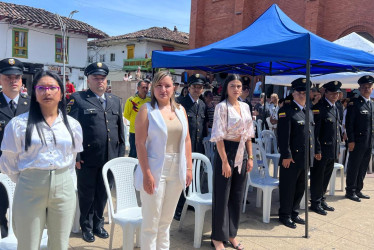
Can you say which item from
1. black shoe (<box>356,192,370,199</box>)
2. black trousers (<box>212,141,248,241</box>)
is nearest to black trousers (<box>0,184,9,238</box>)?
black trousers (<box>212,141,248,241</box>)

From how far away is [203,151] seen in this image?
5375 mm

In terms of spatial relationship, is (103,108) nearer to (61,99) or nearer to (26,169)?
(61,99)

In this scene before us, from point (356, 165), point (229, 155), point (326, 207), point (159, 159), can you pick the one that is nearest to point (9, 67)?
point (159, 159)

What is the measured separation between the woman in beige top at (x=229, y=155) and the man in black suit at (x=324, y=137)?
1924mm

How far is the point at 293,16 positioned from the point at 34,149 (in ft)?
54.6

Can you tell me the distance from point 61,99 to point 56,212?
818 mm

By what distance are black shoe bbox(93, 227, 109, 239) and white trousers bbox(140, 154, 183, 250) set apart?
118cm

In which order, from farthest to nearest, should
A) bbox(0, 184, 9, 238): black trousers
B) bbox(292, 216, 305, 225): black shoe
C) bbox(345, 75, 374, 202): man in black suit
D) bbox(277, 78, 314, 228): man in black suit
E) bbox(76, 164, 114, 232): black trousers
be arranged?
1. bbox(345, 75, 374, 202): man in black suit
2. bbox(292, 216, 305, 225): black shoe
3. bbox(277, 78, 314, 228): man in black suit
4. bbox(76, 164, 114, 232): black trousers
5. bbox(0, 184, 9, 238): black trousers

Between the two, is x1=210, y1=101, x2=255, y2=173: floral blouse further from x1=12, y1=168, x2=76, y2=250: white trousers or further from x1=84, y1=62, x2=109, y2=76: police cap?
x1=12, y1=168, x2=76, y2=250: white trousers

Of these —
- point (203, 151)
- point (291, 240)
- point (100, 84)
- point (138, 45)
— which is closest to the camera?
point (100, 84)

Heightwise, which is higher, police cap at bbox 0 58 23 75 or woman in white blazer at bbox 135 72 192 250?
police cap at bbox 0 58 23 75

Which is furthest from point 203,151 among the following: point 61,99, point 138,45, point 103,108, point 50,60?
point 138,45

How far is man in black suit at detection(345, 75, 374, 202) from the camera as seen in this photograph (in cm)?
563

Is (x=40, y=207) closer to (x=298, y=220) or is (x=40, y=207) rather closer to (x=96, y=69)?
(x=96, y=69)
